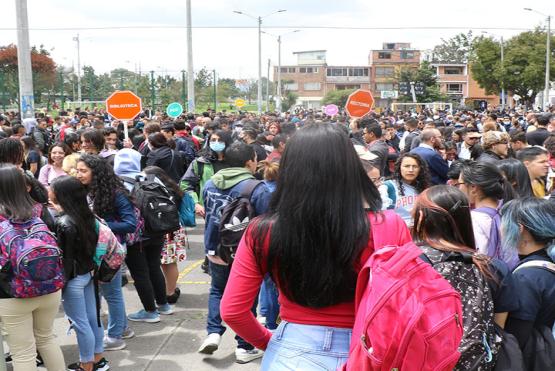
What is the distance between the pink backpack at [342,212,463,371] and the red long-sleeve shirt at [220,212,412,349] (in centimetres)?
24

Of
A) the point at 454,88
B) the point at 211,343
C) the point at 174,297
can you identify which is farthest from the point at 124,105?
the point at 454,88

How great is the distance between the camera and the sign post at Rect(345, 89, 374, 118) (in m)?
12.4

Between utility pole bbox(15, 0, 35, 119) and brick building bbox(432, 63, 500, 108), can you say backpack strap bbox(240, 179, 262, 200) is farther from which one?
brick building bbox(432, 63, 500, 108)

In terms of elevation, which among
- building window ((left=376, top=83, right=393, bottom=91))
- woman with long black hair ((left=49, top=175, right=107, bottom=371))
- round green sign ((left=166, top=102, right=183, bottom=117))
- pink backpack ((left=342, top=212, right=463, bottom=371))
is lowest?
woman with long black hair ((left=49, top=175, right=107, bottom=371))

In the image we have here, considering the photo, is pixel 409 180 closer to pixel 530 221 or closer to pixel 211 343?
pixel 211 343

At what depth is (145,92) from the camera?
150 ft

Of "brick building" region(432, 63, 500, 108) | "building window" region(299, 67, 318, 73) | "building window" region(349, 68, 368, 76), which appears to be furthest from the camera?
"building window" region(299, 67, 318, 73)

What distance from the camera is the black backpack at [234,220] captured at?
4348 mm

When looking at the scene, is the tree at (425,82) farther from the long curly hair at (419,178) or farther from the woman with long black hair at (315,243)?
the woman with long black hair at (315,243)

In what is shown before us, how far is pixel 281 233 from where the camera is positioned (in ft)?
6.76

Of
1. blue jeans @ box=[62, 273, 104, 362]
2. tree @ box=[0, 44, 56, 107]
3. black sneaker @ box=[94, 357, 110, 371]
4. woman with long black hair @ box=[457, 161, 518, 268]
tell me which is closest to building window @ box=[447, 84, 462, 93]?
Result: tree @ box=[0, 44, 56, 107]

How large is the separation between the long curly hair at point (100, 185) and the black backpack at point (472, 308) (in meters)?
3.15

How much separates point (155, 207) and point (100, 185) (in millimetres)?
714

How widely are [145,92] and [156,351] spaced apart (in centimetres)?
4224
